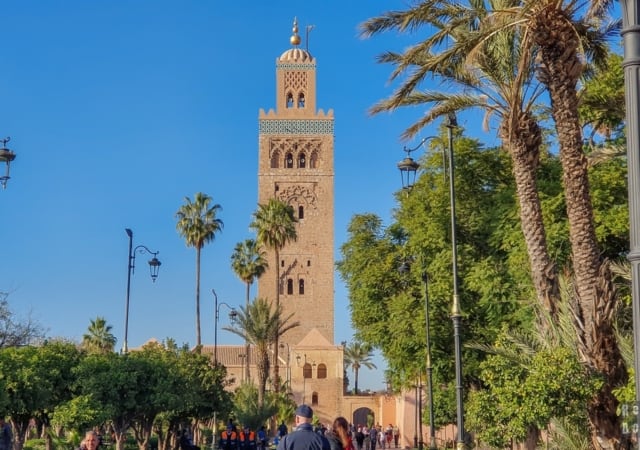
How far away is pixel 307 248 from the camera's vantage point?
3182 inches

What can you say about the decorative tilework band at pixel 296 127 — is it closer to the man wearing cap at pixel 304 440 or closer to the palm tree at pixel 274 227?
the palm tree at pixel 274 227

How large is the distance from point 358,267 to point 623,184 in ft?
37.7

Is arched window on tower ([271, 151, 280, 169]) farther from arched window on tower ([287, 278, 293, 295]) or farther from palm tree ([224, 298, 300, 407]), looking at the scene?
palm tree ([224, 298, 300, 407])

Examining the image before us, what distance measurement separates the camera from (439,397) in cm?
3978

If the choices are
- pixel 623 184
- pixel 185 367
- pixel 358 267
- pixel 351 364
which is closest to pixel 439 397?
pixel 358 267

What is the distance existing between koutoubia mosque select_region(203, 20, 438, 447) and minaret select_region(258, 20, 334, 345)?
0.08m

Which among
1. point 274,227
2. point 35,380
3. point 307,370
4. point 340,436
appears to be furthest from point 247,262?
point 340,436

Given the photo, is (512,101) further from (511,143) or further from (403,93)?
(403,93)

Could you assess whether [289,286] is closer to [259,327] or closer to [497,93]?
[259,327]

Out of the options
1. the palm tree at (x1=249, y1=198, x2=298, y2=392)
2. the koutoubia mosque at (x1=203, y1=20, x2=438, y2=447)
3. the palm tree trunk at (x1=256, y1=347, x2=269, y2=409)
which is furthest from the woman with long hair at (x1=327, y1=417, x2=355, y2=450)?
the koutoubia mosque at (x1=203, y1=20, x2=438, y2=447)

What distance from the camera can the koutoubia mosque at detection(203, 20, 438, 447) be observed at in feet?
253

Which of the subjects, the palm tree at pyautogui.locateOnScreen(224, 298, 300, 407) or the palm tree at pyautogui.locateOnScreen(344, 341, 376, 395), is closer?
the palm tree at pyautogui.locateOnScreen(224, 298, 300, 407)

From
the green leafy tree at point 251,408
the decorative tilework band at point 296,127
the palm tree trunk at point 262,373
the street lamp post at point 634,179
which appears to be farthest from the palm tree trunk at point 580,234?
the decorative tilework band at point 296,127

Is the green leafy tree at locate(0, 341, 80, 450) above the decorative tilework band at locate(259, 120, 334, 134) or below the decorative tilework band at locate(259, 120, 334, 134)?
below
